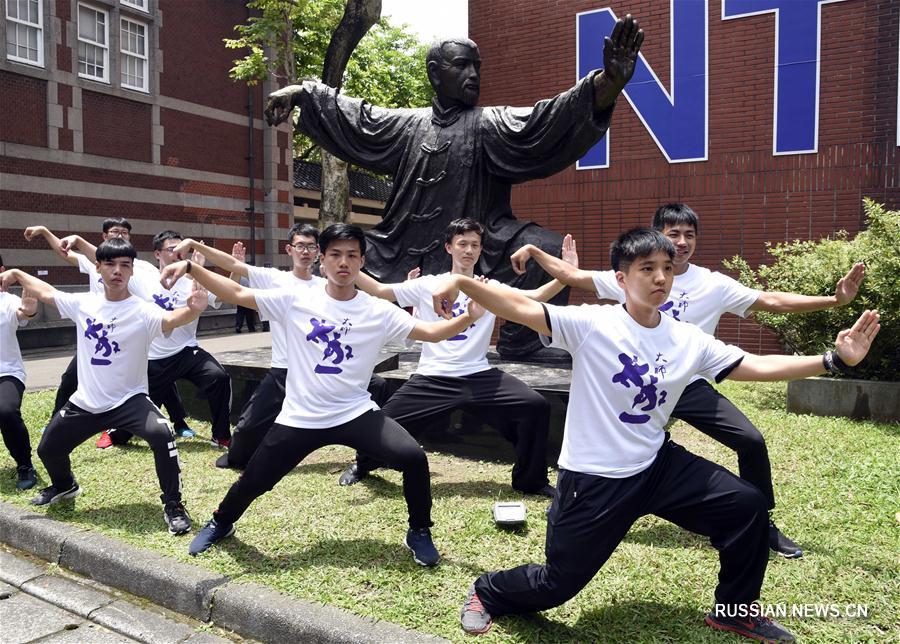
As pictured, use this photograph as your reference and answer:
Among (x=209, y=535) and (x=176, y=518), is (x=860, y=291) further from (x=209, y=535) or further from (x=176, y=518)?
(x=176, y=518)

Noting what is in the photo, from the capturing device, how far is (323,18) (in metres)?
17.0

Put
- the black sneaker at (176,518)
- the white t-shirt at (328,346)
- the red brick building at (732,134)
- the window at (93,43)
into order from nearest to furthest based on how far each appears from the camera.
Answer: the white t-shirt at (328,346)
the black sneaker at (176,518)
the red brick building at (732,134)
the window at (93,43)

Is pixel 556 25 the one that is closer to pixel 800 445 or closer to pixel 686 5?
pixel 686 5

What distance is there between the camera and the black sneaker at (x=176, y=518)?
418cm

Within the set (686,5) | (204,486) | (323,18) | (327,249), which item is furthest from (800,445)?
(323,18)

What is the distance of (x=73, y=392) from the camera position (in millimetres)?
5898

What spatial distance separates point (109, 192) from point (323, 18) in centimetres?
698

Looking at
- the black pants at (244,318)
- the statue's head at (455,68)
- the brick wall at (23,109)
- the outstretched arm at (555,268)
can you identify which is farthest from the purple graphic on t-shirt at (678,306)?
the brick wall at (23,109)

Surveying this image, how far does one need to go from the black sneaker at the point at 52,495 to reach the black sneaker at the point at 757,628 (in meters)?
4.16

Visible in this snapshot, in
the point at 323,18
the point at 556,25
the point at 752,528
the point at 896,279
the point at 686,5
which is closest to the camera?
the point at 752,528

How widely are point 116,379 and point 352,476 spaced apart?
1.75m

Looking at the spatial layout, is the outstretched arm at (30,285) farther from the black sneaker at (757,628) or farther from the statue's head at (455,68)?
the black sneaker at (757,628)

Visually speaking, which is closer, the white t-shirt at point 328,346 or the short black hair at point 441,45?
the white t-shirt at point 328,346

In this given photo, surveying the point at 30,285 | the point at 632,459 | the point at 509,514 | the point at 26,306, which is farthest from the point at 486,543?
the point at 26,306
